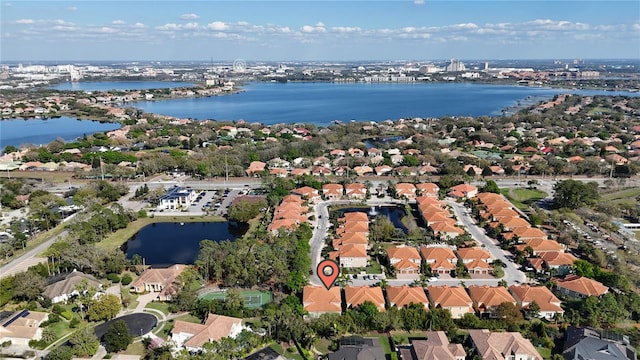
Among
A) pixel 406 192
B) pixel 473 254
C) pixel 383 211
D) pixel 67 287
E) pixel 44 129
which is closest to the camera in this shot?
pixel 67 287

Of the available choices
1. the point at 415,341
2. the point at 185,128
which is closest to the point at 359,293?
the point at 415,341

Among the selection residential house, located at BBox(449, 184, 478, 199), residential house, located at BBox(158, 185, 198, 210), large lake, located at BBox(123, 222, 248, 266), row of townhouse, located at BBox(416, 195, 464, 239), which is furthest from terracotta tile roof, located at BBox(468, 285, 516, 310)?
residential house, located at BBox(158, 185, 198, 210)

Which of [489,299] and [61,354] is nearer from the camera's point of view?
[61,354]

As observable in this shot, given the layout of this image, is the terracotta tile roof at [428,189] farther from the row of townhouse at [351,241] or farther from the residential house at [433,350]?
the residential house at [433,350]

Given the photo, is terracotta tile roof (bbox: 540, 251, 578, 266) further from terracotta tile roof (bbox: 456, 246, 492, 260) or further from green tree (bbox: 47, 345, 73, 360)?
green tree (bbox: 47, 345, 73, 360)

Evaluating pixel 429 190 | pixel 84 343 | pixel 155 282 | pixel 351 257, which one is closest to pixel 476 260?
pixel 351 257

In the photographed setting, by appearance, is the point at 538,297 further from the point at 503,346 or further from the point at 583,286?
the point at 503,346
